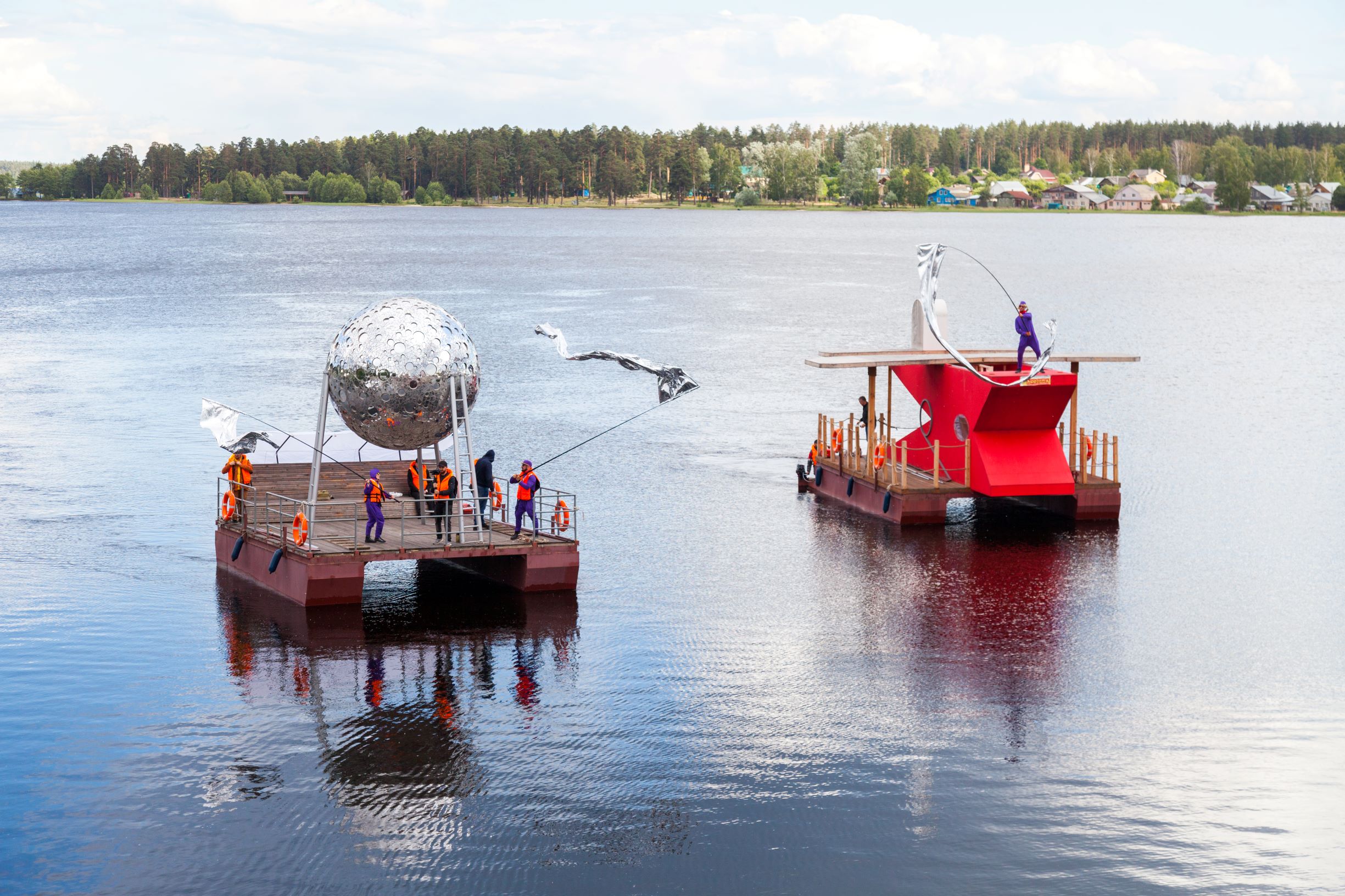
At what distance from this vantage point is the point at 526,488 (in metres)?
30.1

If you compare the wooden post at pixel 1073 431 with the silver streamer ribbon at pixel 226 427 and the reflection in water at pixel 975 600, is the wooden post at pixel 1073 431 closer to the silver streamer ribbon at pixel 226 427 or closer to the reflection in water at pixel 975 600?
the reflection in water at pixel 975 600

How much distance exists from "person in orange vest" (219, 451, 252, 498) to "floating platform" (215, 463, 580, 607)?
0.20 m

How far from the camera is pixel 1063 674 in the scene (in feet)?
83.0

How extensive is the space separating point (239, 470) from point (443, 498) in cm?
573

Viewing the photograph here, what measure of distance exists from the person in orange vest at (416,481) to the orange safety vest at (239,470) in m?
3.45

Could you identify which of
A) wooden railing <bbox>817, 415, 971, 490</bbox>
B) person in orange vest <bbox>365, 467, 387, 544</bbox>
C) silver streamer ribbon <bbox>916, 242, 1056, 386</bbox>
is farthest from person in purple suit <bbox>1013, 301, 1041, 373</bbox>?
person in orange vest <bbox>365, 467, 387, 544</bbox>

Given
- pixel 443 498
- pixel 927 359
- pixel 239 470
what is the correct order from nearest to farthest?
pixel 443 498 < pixel 239 470 < pixel 927 359

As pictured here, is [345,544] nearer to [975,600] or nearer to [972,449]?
[975,600]

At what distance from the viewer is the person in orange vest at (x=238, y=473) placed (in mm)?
32062

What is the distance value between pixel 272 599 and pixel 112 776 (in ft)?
31.1

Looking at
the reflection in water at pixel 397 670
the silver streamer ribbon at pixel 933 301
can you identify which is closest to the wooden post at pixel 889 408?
the silver streamer ribbon at pixel 933 301

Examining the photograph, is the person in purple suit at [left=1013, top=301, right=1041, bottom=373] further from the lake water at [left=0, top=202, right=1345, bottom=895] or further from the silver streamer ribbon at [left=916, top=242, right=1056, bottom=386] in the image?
the lake water at [left=0, top=202, right=1345, bottom=895]

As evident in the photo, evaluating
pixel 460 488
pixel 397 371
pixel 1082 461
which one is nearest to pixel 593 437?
pixel 1082 461

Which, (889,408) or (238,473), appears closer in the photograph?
(238,473)
